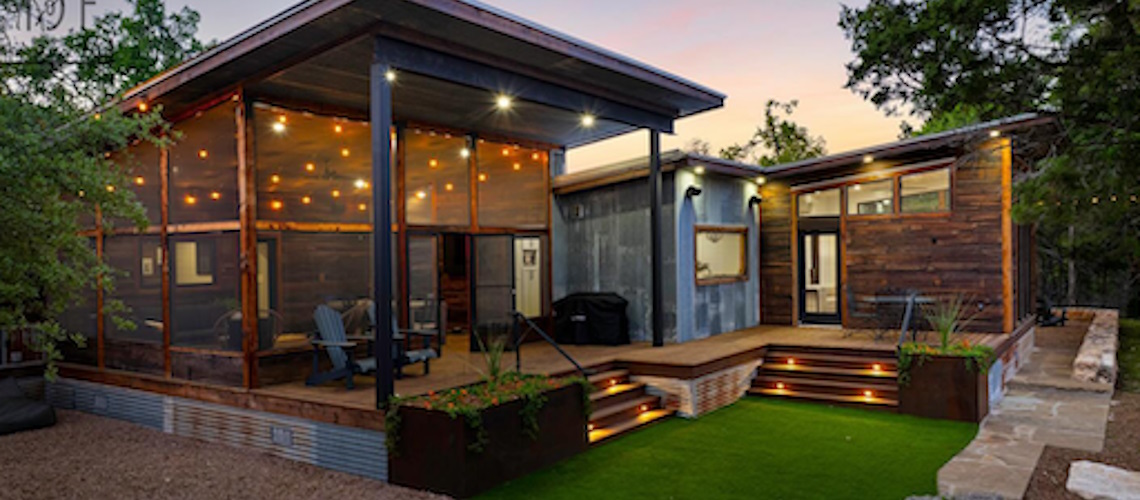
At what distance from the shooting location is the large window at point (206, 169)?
6457mm

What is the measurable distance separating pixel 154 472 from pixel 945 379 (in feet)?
24.0

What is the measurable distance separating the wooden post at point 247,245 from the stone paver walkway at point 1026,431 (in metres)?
5.79

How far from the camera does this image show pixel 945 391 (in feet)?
22.3

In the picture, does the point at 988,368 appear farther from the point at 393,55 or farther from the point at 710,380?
the point at 393,55

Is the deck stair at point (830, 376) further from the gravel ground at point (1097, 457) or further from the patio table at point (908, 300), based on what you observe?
the gravel ground at point (1097, 457)

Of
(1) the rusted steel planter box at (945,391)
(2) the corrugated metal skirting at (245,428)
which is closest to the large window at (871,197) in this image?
(1) the rusted steel planter box at (945,391)

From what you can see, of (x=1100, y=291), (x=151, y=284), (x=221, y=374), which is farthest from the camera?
(x=1100, y=291)

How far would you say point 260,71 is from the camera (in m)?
6.07

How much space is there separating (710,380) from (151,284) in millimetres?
6138

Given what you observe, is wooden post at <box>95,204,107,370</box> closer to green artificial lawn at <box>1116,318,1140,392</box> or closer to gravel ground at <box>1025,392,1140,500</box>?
gravel ground at <box>1025,392,1140,500</box>

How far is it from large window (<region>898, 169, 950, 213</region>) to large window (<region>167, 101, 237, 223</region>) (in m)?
8.70

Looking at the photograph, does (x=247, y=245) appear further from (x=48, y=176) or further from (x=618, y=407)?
(x=618, y=407)

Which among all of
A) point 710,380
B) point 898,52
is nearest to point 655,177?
point 710,380

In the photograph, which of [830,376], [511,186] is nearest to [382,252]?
[511,186]
